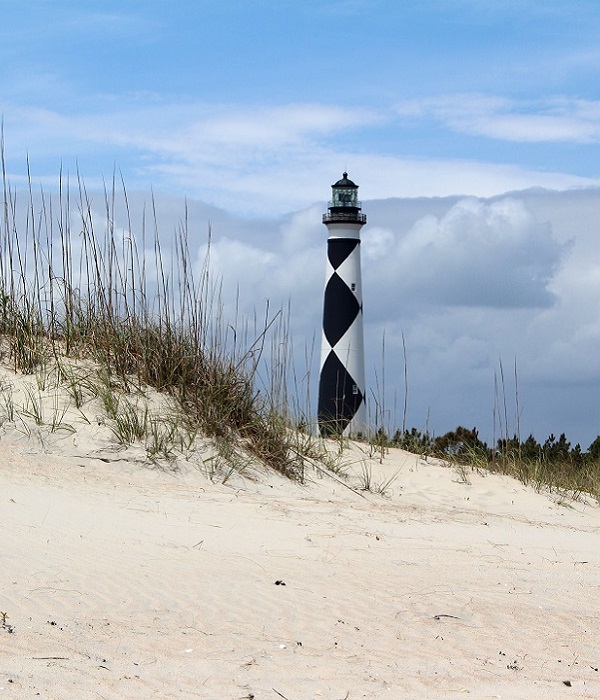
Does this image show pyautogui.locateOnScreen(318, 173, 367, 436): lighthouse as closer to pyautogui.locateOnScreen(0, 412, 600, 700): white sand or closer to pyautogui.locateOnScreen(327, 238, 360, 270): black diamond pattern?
pyautogui.locateOnScreen(327, 238, 360, 270): black diamond pattern

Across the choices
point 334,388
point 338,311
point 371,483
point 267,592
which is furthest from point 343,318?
point 267,592

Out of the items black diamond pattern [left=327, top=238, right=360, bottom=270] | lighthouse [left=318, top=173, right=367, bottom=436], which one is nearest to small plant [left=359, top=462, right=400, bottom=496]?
lighthouse [left=318, top=173, right=367, bottom=436]

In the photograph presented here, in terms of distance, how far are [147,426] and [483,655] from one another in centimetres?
388

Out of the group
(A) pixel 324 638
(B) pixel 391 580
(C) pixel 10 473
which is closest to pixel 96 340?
(C) pixel 10 473

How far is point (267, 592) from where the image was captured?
15.3 feet

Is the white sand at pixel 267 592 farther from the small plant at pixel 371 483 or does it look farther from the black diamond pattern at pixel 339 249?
the black diamond pattern at pixel 339 249

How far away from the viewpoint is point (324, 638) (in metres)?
4.10

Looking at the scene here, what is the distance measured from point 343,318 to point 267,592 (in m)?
13.4

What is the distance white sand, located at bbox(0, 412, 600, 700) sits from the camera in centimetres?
361

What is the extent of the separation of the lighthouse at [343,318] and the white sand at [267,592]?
10.2m

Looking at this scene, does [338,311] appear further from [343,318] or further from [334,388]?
[334,388]

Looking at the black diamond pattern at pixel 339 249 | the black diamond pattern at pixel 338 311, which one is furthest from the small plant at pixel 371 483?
the black diamond pattern at pixel 339 249

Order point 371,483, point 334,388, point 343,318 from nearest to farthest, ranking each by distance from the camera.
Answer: point 371,483
point 334,388
point 343,318

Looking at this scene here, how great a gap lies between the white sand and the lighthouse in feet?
33.3
